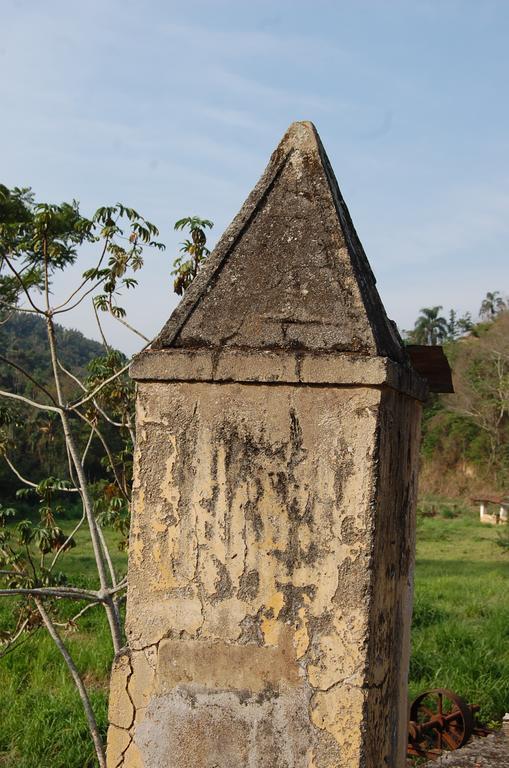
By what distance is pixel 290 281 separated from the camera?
7.36 feet

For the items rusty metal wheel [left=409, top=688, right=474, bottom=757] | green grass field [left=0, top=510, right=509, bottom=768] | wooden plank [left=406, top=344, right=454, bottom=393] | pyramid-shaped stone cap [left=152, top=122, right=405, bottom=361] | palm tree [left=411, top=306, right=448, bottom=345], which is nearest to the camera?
pyramid-shaped stone cap [left=152, top=122, right=405, bottom=361]

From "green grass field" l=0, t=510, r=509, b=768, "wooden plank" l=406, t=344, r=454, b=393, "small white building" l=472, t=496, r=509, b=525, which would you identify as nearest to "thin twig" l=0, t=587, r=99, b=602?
"wooden plank" l=406, t=344, r=454, b=393

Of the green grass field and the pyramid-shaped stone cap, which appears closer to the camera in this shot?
the pyramid-shaped stone cap

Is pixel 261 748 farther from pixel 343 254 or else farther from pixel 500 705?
pixel 500 705

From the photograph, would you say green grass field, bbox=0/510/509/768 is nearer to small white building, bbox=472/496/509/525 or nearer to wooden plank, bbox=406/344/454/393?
wooden plank, bbox=406/344/454/393

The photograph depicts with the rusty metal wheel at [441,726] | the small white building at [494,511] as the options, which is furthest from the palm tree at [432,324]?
the rusty metal wheel at [441,726]

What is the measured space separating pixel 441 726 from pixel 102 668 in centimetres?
269

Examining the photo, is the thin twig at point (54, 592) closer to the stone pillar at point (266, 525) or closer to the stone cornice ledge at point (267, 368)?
the stone pillar at point (266, 525)

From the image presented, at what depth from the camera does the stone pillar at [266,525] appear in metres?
2.07

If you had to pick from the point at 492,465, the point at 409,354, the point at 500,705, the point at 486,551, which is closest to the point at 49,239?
the point at 409,354

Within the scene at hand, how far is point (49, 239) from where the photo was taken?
191 inches

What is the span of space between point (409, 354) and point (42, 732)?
160 inches

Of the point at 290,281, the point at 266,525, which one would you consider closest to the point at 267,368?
the point at 290,281

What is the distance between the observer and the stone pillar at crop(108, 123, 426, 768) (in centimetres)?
207
